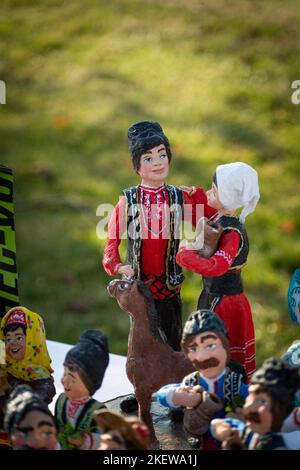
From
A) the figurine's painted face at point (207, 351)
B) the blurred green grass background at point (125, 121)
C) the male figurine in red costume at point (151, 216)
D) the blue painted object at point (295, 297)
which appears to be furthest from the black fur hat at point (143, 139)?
the blurred green grass background at point (125, 121)

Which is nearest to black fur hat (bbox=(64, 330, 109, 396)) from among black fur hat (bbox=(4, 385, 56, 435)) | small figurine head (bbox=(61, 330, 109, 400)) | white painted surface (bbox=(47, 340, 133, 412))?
small figurine head (bbox=(61, 330, 109, 400))

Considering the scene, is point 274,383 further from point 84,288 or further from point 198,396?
point 84,288

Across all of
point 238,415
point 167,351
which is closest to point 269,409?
point 238,415

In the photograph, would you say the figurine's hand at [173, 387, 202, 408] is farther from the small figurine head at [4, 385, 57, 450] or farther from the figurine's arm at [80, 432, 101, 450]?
the small figurine head at [4, 385, 57, 450]

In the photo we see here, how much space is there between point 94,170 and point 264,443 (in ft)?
11.5

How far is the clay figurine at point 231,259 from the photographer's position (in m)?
2.12

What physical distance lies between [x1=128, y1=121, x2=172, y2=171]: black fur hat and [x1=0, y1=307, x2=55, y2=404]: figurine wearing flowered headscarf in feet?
1.47

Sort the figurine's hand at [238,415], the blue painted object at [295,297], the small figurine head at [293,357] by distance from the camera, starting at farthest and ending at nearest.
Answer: the blue painted object at [295,297]
the small figurine head at [293,357]
the figurine's hand at [238,415]

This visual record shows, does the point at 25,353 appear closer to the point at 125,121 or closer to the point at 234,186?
the point at 234,186

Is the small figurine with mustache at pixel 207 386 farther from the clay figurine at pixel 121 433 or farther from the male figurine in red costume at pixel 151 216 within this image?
the male figurine in red costume at pixel 151 216

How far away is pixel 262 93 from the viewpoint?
5.18 metres

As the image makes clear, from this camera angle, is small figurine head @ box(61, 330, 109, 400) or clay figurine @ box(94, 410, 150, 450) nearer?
clay figurine @ box(94, 410, 150, 450)

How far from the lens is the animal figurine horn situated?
213 cm

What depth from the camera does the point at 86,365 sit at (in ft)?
6.12
